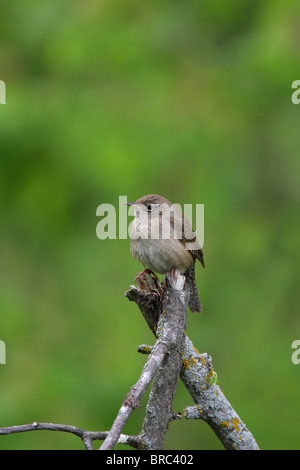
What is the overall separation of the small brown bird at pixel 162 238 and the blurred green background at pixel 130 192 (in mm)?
2084

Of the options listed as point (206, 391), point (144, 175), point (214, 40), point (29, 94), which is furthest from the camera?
point (214, 40)

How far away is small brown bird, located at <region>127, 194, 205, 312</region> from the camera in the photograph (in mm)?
4184

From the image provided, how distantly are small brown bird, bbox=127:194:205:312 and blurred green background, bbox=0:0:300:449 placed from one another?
6.84 ft

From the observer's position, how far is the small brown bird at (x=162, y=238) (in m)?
4.18

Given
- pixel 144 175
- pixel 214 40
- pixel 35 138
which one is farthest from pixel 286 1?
pixel 35 138

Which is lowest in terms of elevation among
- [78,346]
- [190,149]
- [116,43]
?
[78,346]

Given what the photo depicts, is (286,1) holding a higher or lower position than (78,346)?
higher

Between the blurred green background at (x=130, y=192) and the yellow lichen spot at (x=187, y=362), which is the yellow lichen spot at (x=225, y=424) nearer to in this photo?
the yellow lichen spot at (x=187, y=362)

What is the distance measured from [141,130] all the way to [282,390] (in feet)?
8.84

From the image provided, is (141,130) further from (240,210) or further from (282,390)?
(282,390)

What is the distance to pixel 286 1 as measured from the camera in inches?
293
